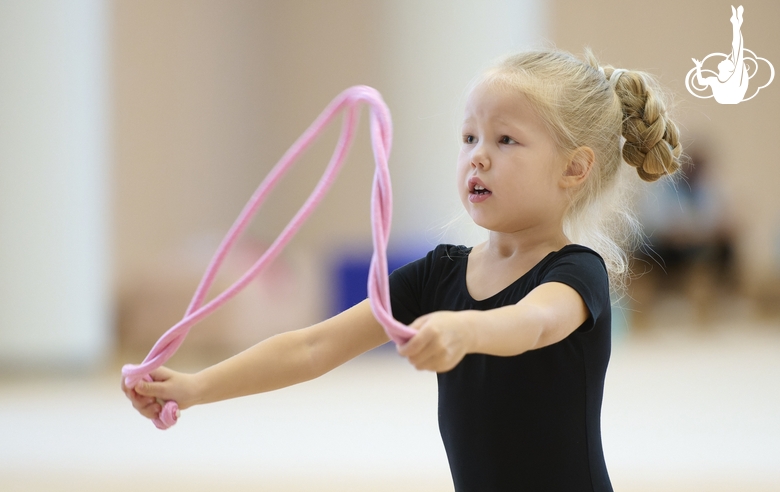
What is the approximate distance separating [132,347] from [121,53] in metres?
1.57

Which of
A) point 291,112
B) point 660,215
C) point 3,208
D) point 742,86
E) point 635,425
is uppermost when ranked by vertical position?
point 291,112

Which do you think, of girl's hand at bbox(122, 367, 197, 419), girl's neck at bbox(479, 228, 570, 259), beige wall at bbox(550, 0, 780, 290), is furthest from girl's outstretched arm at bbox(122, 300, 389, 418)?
beige wall at bbox(550, 0, 780, 290)

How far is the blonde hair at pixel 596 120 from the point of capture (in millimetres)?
903

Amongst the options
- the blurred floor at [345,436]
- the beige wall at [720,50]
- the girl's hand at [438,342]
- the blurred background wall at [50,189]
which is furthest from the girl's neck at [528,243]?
the beige wall at [720,50]

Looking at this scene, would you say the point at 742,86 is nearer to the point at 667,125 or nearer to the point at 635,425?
Answer: the point at 667,125

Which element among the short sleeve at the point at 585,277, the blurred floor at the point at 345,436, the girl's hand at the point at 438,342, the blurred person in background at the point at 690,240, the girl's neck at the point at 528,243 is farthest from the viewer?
the blurred person in background at the point at 690,240

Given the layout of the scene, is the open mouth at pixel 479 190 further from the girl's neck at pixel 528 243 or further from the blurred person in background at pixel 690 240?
the blurred person in background at pixel 690 240

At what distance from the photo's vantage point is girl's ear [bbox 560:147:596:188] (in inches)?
36.2

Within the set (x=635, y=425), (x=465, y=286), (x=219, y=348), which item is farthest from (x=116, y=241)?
(x=465, y=286)

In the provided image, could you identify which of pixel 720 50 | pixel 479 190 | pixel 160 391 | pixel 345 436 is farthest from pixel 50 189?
pixel 720 50

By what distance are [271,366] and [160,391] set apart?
0.11m

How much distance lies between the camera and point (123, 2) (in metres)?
4.31

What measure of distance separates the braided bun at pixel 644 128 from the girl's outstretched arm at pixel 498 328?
0.24m

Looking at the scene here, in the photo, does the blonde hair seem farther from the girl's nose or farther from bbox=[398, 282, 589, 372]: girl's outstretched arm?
bbox=[398, 282, 589, 372]: girl's outstretched arm
